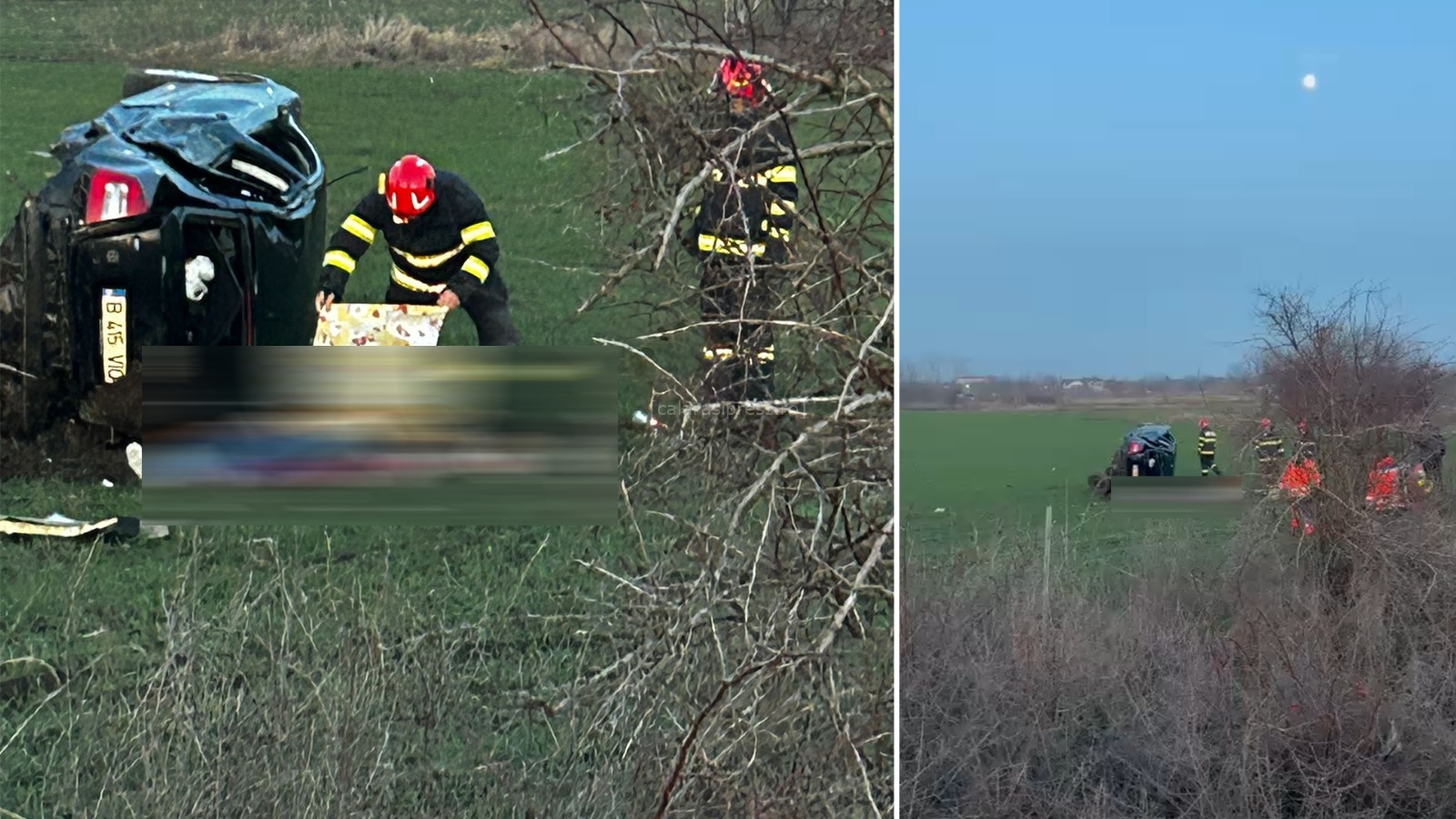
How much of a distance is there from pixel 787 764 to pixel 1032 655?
63.3 inches

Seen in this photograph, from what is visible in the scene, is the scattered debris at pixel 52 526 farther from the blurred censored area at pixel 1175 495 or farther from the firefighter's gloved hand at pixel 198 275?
the blurred censored area at pixel 1175 495

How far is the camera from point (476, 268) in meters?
3.86

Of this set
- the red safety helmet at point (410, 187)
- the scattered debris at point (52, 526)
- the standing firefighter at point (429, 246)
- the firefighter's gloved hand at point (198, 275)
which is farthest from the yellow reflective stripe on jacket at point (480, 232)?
the scattered debris at point (52, 526)

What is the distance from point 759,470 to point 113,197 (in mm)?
1965

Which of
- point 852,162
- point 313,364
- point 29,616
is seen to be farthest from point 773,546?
point 29,616

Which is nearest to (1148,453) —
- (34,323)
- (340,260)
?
(340,260)

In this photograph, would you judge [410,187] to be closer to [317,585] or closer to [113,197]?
[113,197]

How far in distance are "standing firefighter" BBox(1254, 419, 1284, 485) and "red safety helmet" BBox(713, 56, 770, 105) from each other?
2533 mm

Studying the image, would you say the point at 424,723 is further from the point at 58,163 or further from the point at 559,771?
the point at 58,163

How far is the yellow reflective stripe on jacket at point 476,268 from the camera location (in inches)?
152

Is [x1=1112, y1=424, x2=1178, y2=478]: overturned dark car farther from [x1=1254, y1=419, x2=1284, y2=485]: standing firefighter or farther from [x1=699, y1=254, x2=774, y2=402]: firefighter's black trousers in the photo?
[x1=699, y1=254, x2=774, y2=402]: firefighter's black trousers

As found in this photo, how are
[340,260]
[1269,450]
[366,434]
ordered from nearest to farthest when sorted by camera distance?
1. [366,434]
2. [340,260]
3. [1269,450]

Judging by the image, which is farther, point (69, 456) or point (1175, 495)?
point (1175, 495)

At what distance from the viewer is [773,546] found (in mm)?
3961
